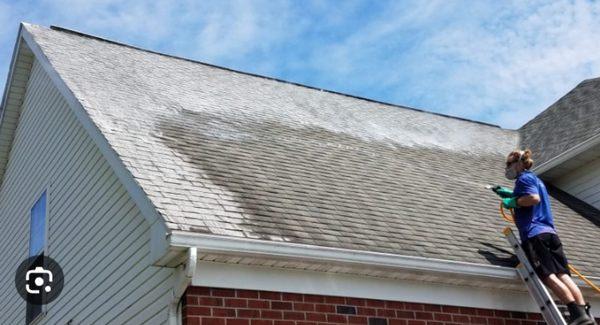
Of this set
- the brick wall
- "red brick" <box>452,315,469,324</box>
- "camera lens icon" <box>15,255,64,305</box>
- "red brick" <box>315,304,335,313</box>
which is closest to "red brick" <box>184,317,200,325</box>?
the brick wall

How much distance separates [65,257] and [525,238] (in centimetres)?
537

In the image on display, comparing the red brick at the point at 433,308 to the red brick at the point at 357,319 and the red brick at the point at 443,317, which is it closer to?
the red brick at the point at 443,317

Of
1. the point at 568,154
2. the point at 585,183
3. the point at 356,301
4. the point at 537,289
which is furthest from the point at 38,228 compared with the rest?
the point at 585,183

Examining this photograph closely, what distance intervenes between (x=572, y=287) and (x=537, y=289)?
0.31 metres

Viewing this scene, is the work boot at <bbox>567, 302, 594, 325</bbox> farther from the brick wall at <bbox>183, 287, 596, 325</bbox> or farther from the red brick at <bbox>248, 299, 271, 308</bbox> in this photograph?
the red brick at <bbox>248, 299, 271, 308</bbox>

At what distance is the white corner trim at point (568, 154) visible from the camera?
10.9 m

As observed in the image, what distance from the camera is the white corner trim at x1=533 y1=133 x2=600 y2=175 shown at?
429 inches

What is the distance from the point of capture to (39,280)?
32.7 feet

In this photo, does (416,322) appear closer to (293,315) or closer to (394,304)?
(394,304)

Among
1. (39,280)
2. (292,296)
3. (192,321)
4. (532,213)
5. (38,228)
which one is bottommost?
(192,321)

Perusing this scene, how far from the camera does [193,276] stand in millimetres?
6117

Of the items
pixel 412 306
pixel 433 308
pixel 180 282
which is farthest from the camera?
pixel 433 308

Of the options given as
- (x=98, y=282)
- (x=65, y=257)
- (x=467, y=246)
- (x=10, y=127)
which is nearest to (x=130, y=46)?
(x=10, y=127)

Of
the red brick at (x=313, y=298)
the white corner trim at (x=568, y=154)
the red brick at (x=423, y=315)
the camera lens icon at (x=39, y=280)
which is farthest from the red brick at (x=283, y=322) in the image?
the white corner trim at (x=568, y=154)
